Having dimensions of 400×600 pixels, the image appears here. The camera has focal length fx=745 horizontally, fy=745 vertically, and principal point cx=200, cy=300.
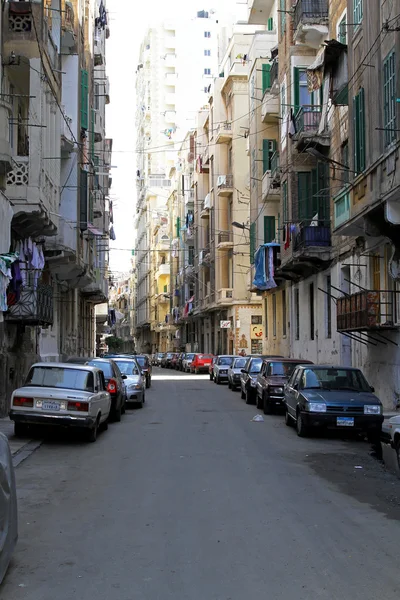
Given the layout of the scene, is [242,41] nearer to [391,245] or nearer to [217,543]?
[391,245]

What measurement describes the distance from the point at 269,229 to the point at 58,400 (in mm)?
29175

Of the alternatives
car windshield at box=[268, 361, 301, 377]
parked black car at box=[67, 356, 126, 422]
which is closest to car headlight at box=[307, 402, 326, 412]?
parked black car at box=[67, 356, 126, 422]

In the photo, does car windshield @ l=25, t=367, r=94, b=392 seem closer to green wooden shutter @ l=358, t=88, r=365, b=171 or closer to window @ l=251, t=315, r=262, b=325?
green wooden shutter @ l=358, t=88, r=365, b=171

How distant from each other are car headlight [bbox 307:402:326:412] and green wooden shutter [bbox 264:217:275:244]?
89.2ft

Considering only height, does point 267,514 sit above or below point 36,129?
below

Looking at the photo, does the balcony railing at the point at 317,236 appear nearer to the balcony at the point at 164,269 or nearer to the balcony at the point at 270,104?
the balcony at the point at 270,104

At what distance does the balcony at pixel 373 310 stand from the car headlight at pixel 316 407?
19.5 ft

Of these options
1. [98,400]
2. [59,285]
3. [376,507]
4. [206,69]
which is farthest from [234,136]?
[206,69]

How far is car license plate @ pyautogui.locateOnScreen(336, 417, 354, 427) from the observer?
48.9 ft

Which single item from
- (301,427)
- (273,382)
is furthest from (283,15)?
(301,427)

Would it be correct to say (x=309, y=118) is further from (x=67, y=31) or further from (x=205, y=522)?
(x=205, y=522)

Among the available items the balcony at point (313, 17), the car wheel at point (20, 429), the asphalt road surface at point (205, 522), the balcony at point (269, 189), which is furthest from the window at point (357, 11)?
the balcony at point (269, 189)

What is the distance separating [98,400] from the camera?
15164mm

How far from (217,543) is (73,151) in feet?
77.7
